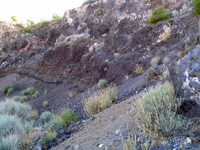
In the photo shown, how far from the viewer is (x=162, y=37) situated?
36.1ft

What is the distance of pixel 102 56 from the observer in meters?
13.6

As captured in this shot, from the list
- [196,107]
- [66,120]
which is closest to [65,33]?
[66,120]

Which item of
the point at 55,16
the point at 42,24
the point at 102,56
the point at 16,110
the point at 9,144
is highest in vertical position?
the point at 55,16

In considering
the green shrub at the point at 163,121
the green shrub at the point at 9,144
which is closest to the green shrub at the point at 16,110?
the green shrub at the point at 9,144

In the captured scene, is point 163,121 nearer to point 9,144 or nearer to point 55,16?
point 9,144

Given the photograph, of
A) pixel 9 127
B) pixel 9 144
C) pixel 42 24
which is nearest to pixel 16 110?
pixel 9 127

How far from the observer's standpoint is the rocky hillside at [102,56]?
20.5ft

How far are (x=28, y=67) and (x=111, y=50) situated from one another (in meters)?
10.1

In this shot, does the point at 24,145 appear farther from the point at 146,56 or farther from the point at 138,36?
the point at 138,36

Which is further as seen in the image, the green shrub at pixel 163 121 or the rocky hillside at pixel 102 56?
the rocky hillside at pixel 102 56

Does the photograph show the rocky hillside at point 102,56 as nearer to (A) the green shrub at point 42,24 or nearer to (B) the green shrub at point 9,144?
(B) the green shrub at point 9,144

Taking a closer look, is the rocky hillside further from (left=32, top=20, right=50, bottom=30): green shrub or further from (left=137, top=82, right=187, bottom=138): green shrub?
(left=32, top=20, right=50, bottom=30): green shrub

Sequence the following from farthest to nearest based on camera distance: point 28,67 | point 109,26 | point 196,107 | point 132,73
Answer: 1. point 28,67
2. point 109,26
3. point 132,73
4. point 196,107

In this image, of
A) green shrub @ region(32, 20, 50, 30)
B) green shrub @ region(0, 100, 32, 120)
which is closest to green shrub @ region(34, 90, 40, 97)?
green shrub @ region(0, 100, 32, 120)
